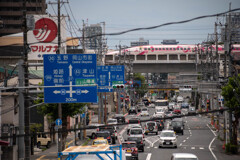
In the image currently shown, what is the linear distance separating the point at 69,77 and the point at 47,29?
1193 inches

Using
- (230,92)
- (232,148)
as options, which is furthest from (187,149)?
(230,92)

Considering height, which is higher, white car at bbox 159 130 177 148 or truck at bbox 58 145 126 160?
truck at bbox 58 145 126 160

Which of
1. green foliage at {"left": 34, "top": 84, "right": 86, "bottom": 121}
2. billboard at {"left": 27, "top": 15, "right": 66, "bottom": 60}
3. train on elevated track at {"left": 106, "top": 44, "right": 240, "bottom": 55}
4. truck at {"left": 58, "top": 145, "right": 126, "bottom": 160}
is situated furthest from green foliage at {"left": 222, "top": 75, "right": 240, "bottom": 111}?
train on elevated track at {"left": 106, "top": 44, "right": 240, "bottom": 55}

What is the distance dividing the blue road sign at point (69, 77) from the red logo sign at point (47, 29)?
89.5 ft

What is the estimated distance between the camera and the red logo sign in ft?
175

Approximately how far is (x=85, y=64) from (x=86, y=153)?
10.4m

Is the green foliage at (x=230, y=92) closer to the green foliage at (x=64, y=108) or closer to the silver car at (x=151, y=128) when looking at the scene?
the green foliage at (x=64, y=108)

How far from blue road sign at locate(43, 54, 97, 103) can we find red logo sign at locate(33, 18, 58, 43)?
2728cm

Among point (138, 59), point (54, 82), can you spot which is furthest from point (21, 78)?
point (138, 59)

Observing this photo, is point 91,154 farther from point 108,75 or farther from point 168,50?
point 168,50

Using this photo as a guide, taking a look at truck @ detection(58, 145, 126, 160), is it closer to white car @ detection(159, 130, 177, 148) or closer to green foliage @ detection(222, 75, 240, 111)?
green foliage @ detection(222, 75, 240, 111)

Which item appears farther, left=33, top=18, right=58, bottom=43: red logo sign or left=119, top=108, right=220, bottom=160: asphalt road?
left=33, top=18, right=58, bottom=43: red logo sign

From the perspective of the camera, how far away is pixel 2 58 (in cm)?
7394

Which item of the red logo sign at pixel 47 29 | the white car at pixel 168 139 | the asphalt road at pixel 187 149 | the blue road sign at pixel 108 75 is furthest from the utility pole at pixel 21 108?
the red logo sign at pixel 47 29
